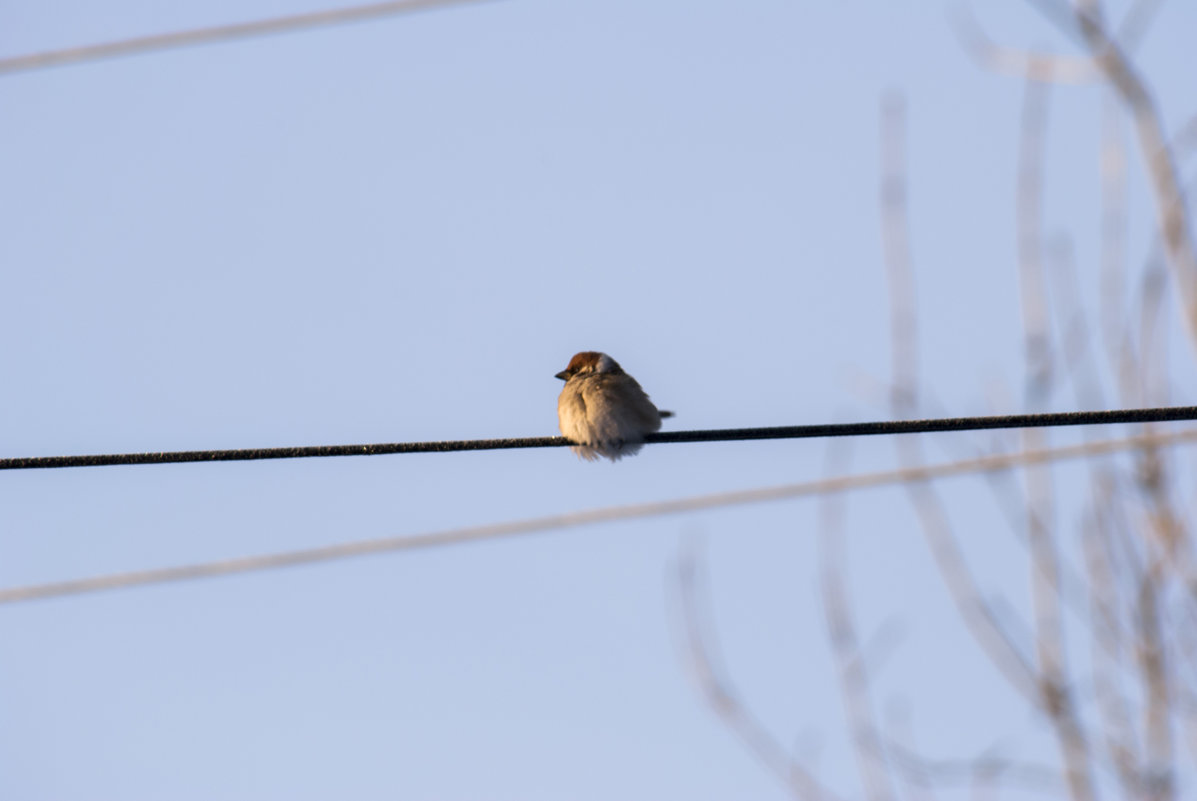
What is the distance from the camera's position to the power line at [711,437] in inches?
187

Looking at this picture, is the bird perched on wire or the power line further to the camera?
the bird perched on wire

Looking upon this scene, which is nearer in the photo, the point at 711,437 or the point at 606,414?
the point at 711,437

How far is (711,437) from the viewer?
5242 mm

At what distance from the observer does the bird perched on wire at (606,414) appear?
7316 mm

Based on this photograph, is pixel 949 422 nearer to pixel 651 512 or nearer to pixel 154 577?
pixel 651 512

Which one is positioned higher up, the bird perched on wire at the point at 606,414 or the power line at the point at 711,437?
the bird perched on wire at the point at 606,414

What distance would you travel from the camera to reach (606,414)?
24.1ft

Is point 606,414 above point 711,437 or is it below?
above

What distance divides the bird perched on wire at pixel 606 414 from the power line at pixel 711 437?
1892 millimetres

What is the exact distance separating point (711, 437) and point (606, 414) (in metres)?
2.13

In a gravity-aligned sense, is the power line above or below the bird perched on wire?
below

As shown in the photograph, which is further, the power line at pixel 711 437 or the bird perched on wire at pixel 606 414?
the bird perched on wire at pixel 606 414

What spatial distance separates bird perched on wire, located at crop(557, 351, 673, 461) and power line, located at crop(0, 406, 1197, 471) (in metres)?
1.89

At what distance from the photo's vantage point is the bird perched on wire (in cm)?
732
